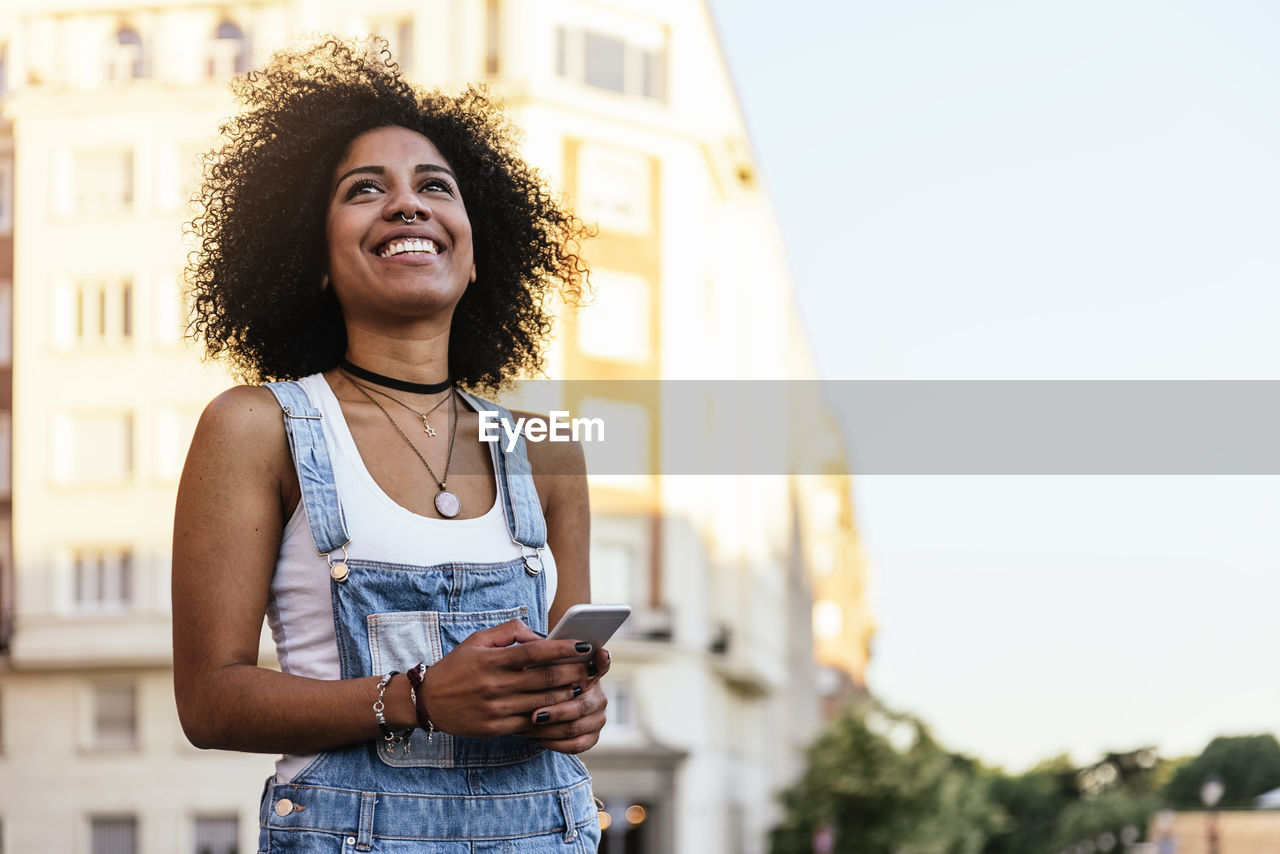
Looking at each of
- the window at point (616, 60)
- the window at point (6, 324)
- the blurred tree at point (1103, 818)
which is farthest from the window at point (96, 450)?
the blurred tree at point (1103, 818)

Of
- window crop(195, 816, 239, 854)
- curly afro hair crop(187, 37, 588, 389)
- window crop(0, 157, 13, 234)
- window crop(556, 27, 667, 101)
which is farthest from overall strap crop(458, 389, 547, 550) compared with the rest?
window crop(0, 157, 13, 234)

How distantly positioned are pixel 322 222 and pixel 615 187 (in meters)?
30.8

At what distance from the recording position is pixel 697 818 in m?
34.3

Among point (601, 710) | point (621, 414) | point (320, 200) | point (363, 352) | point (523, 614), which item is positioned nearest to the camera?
point (601, 710)

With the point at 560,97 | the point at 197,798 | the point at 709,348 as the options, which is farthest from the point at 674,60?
the point at 197,798

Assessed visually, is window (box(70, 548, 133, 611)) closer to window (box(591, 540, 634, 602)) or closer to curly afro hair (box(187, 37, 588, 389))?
window (box(591, 540, 634, 602))

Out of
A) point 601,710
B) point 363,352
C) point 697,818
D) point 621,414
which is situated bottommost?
point 697,818

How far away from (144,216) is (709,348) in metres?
12.0

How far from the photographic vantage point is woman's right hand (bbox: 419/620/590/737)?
2.08 meters

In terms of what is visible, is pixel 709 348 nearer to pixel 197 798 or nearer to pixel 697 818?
pixel 697 818

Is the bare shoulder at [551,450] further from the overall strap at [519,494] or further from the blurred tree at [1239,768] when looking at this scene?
the blurred tree at [1239,768]

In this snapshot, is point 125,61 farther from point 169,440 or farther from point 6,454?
point 6,454

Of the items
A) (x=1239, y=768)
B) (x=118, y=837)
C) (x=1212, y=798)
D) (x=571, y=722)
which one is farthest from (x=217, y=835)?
(x=571, y=722)

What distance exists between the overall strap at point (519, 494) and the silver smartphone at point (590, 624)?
0.41 metres
